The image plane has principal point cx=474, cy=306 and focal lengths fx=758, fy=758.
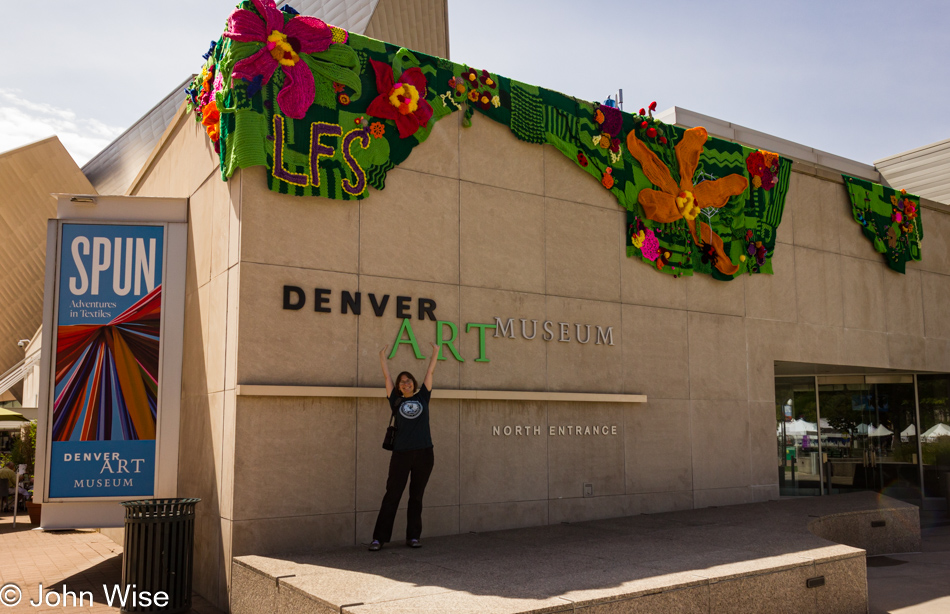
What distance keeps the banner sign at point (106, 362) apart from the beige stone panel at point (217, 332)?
4.20ft

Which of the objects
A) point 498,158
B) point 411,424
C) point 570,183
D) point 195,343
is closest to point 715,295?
point 570,183

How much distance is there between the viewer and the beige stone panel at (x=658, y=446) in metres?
10.7

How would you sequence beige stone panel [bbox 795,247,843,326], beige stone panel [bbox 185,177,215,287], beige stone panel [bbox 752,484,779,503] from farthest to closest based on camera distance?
beige stone panel [bbox 795,247,843,326] < beige stone panel [bbox 752,484,779,503] < beige stone panel [bbox 185,177,215,287]

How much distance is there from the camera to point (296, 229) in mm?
8258

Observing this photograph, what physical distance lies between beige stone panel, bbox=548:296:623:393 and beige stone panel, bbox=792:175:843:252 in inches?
195

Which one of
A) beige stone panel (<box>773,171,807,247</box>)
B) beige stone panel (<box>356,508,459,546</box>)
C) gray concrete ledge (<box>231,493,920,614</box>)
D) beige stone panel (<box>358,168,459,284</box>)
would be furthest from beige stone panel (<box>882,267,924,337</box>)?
beige stone panel (<box>356,508,459,546</box>)

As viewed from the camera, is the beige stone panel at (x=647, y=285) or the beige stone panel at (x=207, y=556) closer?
the beige stone panel at (x=207, y=556)

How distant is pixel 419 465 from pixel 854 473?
12.1 meters

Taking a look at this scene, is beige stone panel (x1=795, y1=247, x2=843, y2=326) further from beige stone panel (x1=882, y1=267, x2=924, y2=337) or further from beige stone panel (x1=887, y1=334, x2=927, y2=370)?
beige stone panel (x1=887, y1=334, x2=927, y2=370)

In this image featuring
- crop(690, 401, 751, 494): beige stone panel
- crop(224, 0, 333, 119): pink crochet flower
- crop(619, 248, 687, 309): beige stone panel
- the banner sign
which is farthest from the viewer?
crop(690, 401, 751, 494): beige stone panel

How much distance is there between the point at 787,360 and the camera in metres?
13.0

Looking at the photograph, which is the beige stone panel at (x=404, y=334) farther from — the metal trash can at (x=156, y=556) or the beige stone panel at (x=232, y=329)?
the metal trash can at (x=156, y=556)

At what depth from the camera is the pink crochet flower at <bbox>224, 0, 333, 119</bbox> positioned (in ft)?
26.6

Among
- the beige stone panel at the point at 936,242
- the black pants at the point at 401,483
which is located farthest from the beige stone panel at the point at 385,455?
the beige stone panel at the point at 936,242
